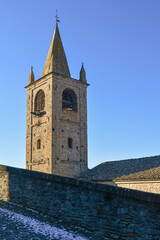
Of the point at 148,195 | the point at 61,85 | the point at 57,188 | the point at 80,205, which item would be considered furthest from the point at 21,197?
the point at 61,85

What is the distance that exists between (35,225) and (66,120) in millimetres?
19290

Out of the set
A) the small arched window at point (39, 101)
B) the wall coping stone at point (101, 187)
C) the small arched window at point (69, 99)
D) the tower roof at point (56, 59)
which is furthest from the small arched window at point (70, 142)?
the wall coping stone at point (101, 187)

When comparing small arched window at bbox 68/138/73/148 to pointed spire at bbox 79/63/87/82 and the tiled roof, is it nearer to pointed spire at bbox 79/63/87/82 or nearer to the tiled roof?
the tiled roof

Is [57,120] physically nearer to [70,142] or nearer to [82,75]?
[70,142]

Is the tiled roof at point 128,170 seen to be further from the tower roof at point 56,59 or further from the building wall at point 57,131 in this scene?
the tower roof at point 56,59

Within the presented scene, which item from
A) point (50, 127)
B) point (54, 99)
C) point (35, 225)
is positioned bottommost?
point (35, 225)

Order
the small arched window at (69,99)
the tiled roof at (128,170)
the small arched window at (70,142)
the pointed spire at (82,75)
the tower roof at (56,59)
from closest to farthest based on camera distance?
the tiled roof at (128,170) → the small arched window at (70,142) → the tower roof at (56,59) → the small arched window at (69,99) → the pointed spire at (82,75)

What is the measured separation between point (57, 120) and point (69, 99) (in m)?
3.40

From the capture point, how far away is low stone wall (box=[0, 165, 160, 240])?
288 inches

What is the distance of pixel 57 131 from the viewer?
26.3 meters

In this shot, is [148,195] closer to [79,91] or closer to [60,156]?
[60,156]

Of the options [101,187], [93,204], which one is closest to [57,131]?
[93,204]

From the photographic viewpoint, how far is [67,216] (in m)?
8.89

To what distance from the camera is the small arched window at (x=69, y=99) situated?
28677 millimetres
